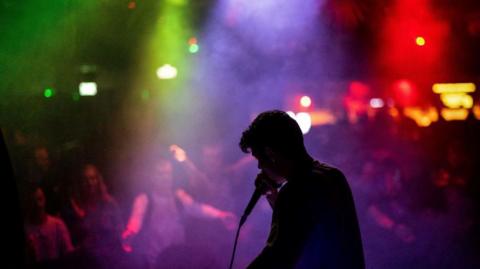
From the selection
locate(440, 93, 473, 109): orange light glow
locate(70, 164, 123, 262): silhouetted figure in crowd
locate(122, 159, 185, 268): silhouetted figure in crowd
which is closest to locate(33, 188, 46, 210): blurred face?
locate(70, 164, 123, 262): silhouetted figure in crowd

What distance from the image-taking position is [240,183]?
7.16 meters

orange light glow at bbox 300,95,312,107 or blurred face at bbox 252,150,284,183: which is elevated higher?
orange light glow at bbox 300,95,312,107

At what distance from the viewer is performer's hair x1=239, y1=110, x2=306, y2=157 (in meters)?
2.25

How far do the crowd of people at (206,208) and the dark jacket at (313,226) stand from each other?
3196 mm

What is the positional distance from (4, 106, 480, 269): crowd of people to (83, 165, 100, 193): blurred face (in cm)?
1

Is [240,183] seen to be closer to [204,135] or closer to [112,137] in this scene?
[204,135]

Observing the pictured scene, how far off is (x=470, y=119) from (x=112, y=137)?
22.6ft

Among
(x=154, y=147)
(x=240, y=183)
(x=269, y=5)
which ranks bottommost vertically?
(x=240, y=183)

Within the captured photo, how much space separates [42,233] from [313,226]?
4197 mm

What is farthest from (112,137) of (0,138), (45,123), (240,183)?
(0,138)

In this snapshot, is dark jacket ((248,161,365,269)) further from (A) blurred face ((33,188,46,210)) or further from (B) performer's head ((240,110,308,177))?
(A) blurred face ((33,188,46,210))

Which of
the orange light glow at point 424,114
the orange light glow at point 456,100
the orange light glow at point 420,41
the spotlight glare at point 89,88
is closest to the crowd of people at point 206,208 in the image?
the orange light glow at point 420,41

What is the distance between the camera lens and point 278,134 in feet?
7.39

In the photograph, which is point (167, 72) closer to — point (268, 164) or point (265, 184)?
point (265, 184)
